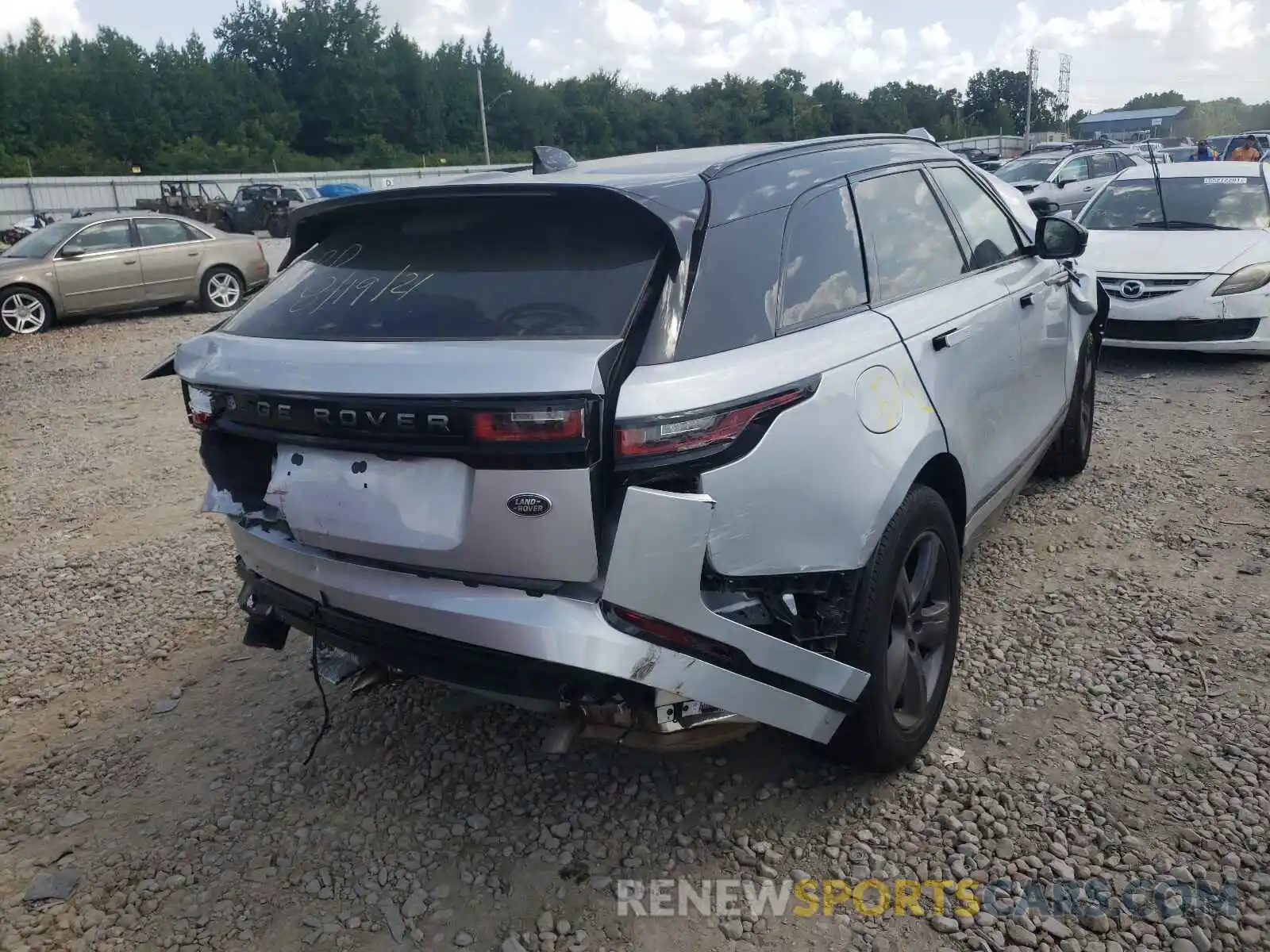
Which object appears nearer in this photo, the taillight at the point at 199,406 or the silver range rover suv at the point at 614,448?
the silver range rover suv at the point at 614,448

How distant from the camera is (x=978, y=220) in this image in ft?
12.8

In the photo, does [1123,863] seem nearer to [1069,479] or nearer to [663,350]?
[663,350]

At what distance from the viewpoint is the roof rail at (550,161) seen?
3064mm

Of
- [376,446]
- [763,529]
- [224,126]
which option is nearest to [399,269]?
[376,446]

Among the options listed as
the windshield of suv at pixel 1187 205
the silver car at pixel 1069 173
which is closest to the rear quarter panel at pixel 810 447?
the windshield of suv at pixel 1187 205

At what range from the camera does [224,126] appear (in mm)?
76562

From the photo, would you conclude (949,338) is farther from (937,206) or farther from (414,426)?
(414,426)

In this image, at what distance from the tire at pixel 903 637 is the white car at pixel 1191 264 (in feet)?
18.8

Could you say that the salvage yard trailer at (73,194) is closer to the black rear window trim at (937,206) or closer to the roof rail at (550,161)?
the black rear window trim at (937,206)

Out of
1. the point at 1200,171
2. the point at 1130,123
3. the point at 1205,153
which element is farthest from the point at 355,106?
the point at 1200,171

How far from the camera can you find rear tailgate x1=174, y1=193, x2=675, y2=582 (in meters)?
2.11

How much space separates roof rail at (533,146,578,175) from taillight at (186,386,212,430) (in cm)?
117

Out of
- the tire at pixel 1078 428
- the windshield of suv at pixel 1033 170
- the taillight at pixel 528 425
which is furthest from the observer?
the windshield of suv at pixel 1033 170

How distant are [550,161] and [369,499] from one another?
1.38m
